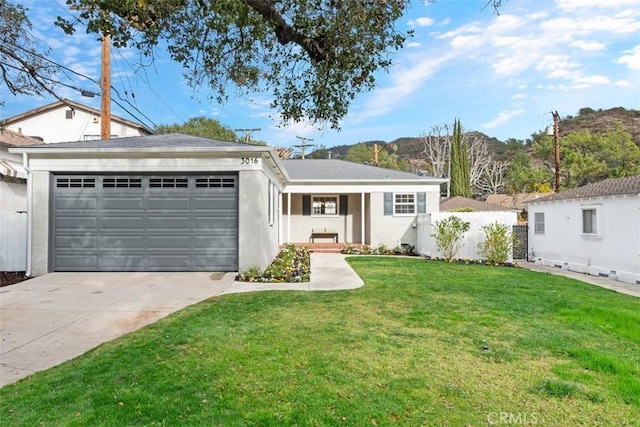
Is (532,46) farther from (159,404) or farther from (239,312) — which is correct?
(159,404)

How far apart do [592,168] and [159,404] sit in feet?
122

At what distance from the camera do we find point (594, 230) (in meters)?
11.9

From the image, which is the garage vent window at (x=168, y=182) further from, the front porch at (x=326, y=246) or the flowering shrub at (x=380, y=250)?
the flowering shrub at (x=380, y=250)

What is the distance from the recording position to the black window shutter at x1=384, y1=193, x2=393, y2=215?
1716cm

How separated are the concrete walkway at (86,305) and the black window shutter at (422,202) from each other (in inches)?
291

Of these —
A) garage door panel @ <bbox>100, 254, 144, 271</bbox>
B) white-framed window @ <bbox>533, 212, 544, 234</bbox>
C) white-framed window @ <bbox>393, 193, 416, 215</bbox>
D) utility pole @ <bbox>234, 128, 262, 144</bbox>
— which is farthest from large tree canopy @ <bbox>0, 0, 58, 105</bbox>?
utility pole @ <bbox>234, 128, 262, 144</bbox>

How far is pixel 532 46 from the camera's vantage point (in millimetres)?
9664

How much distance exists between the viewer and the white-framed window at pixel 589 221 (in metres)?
11.8

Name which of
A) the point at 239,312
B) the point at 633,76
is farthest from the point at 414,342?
the point at 633,76

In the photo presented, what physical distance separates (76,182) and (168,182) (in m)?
2.31

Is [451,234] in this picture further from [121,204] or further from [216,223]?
[121,204]

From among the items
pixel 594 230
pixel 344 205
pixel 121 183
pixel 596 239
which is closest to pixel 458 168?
pixel 344 205

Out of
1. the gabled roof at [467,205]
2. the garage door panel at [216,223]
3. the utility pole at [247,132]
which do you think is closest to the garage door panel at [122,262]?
the garage door panel at [216,223]

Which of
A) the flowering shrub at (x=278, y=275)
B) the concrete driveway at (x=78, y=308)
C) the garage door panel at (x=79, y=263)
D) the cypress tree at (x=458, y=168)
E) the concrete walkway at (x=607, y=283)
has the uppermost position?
the cypress tree at (x=458, y=168)
